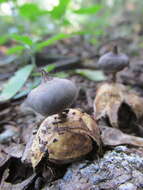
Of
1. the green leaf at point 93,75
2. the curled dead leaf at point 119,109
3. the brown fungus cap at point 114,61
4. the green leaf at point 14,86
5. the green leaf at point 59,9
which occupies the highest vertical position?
the green leaf at point 59,9

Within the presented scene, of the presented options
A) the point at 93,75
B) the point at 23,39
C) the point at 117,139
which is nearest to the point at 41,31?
the point at 93,75

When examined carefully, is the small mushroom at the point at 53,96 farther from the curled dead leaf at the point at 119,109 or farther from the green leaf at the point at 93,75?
the green leaf at the point at 93,75

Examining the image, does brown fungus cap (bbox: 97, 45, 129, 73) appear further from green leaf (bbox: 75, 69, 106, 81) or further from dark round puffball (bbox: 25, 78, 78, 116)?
dark round puffball (bbox: 25, 78, 78, 116)

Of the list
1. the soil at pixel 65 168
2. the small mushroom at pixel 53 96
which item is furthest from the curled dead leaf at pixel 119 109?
the small mushroom at pixel 53 96

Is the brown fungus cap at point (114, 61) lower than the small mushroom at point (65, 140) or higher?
higher

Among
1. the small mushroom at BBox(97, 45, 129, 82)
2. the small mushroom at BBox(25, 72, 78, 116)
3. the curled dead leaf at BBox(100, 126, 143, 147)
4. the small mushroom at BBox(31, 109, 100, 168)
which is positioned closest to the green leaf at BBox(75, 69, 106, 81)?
the small mushroom at BBox(97, 45, 129, 82)

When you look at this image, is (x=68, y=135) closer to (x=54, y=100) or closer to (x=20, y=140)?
(x=54, y=100)

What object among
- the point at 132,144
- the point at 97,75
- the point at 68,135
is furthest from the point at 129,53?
the point at 68,135
